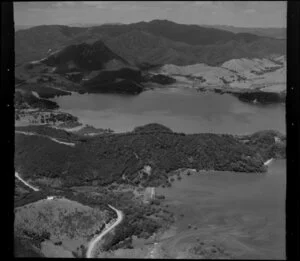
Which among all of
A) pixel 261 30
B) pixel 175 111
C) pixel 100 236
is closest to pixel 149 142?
pixel 175 111

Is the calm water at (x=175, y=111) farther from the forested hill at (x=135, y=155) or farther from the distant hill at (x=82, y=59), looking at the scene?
the distant hill at (x=82, y=59)

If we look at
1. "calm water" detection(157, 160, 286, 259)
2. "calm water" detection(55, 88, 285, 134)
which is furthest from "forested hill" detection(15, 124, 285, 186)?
"calm water" detection(157, 160, 286, 259)

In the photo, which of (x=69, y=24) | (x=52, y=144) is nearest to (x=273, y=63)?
(x=69, y=24)

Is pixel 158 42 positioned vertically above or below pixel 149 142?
above

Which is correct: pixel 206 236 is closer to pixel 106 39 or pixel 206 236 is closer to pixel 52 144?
pixel 52 144

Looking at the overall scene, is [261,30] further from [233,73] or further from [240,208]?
[240,208]

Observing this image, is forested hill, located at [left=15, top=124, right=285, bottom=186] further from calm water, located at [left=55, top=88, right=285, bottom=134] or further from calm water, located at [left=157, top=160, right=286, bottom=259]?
calm water, located at [left=157, top=160, right=286, bottom=259]
